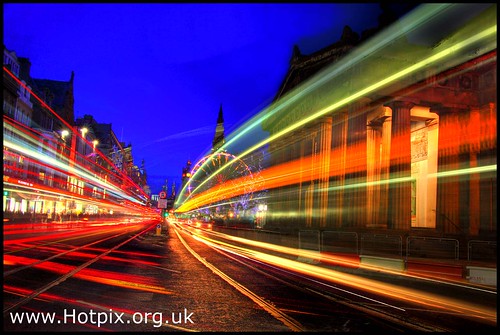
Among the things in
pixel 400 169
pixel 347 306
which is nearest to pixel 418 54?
pixel 400 169

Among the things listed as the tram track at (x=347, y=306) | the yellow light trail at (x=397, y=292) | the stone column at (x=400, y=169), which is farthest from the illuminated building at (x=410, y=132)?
the tram track at (x=347, y=306)

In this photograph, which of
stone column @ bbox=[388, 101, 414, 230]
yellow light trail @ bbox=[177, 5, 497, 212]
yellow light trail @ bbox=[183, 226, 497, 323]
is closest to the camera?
yellow light trail @ bbox=[183, 226, 497, 323]

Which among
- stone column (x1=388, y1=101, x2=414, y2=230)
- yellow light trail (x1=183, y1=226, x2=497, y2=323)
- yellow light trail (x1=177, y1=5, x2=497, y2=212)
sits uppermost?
yellow light trail (x1=177, y1=5, x2=497, y2=212)

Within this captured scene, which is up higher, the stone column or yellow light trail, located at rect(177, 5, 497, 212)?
yellow light trail, located at rect(177, 5, 497, 212)

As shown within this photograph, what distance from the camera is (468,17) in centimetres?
2250

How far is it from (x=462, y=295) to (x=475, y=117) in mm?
15968

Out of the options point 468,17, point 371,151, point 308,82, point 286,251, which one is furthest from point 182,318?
point 308,82

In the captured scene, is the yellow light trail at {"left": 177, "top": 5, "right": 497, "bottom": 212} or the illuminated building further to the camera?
the illuminated building

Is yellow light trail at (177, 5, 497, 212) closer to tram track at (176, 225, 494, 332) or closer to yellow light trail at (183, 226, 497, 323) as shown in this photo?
yellow light trail at (183, 226, 497, 323)

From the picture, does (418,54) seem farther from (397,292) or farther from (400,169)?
(397,292)

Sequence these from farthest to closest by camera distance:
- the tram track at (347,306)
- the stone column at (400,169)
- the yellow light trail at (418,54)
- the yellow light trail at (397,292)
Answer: the stone column at (400,169)
the yellow light trail at (418,54)
the yellow light trail at (397,292)
the tram track at (347,306)

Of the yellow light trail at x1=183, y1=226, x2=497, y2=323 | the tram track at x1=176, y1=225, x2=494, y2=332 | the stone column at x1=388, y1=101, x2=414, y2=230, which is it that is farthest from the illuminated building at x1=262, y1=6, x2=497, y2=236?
the tram track at x1=176, y1=225, x2=494, y2=332

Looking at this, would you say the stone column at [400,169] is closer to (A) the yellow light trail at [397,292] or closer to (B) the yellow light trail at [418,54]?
(B) the yellow light trail at [418,54]

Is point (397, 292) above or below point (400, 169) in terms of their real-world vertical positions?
below
